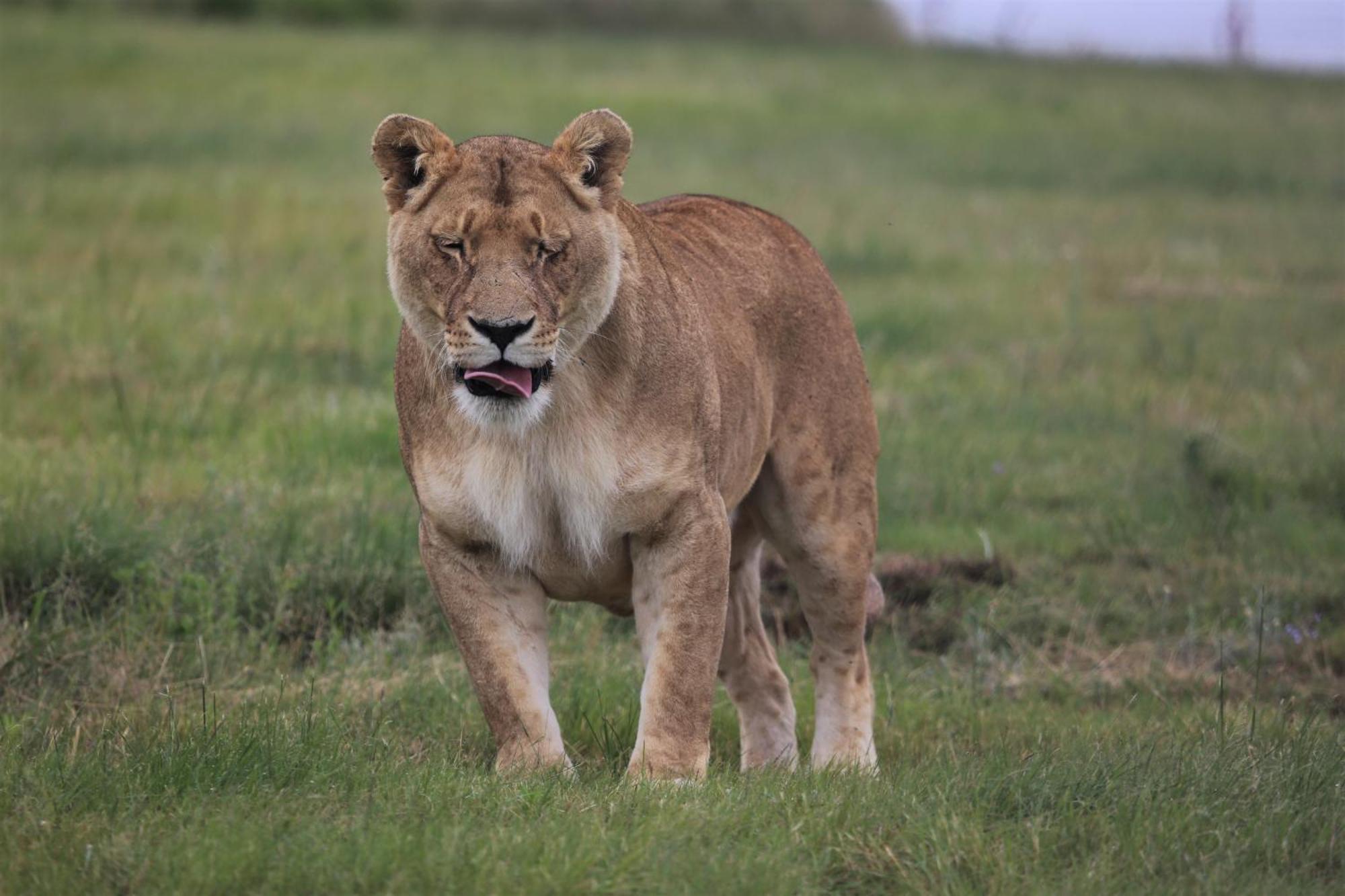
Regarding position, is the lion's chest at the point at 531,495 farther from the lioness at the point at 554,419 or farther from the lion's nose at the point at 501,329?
the lion's nose at the point at 501,329

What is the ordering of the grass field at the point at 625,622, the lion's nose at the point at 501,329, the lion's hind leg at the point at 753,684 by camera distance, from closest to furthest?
the grass field at the point at 625,622 < the lion's nose at the point at 501,329 < the lion's hind leg at the point at 753,684

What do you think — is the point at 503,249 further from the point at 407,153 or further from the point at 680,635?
the point at 680,635

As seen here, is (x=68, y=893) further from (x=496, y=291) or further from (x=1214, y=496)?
(x=1214, y=496)

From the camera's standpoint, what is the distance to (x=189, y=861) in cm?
352

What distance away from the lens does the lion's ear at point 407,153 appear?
440 centimetres

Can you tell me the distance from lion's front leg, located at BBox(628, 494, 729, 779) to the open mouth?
54 centimetres

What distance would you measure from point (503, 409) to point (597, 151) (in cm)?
Result: 75

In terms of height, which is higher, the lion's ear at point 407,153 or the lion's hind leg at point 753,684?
the lion's ear at point 407,153

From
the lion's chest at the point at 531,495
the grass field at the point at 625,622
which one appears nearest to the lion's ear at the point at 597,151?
the lion's chest at the point at 531,495

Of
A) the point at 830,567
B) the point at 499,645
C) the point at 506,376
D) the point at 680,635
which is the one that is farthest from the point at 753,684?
the point at 506,376

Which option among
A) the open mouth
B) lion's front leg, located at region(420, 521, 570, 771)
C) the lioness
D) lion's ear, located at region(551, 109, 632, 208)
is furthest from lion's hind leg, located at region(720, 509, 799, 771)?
→ the open mouth

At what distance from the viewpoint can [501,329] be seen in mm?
4062

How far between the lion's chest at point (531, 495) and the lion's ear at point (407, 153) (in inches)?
26.8

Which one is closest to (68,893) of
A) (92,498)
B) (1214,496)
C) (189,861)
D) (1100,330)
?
(189,861)
